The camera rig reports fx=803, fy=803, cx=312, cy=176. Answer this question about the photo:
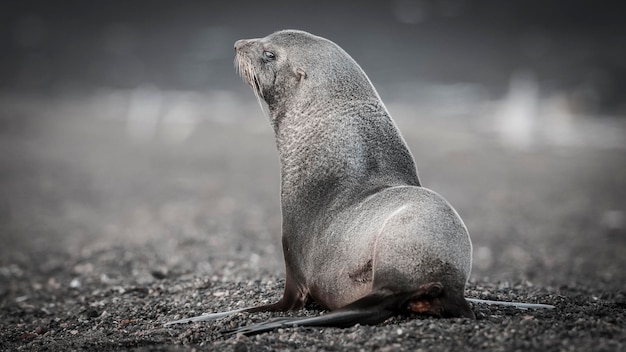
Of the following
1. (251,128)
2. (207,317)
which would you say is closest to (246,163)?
(251,128)

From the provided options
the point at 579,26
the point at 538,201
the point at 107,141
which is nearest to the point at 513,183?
the point at 538,201

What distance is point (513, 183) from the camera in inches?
732

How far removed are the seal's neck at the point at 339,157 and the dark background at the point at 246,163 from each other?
33.7 inches

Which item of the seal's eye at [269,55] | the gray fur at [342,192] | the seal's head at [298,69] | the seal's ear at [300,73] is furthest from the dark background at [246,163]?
the seal's eye at [269,55]

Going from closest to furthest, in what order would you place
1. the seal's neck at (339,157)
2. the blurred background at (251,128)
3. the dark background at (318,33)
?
the seal's neck at (339,157) < the blurred background at (251,128) < the dark background at (318,33)

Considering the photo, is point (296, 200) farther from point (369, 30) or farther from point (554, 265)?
point (369, 30)

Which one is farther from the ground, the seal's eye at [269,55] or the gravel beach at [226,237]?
the seal's eye at [269,55]

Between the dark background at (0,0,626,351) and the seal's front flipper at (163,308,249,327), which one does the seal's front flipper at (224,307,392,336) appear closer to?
the dark background at (0,0,626,351)

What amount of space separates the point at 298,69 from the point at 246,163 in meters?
15.4

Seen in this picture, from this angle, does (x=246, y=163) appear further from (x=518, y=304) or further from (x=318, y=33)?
(x=518, y=304)

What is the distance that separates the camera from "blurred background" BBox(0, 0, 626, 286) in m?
12.7

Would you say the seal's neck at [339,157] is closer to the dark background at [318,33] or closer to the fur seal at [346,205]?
the fur seal at [346,205]

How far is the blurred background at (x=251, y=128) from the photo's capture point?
41.5 ft

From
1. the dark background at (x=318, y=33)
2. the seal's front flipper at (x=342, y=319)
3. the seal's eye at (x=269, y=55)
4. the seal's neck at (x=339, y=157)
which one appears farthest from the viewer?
the dark background at (x=318, y=33)
